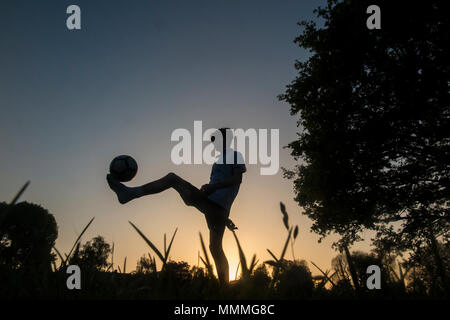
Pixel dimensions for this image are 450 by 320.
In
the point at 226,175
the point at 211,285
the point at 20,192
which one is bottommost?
the point at 211,285

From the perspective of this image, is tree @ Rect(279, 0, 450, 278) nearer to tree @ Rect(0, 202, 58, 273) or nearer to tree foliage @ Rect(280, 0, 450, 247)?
tree foliage @ Rect(280, 0, 450, 247)

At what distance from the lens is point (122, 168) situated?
4.88 m

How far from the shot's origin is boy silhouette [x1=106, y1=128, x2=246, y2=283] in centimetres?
442

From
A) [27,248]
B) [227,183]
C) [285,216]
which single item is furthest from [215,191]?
[285,216]

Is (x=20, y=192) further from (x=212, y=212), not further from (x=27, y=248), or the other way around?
(x=212, y=212)

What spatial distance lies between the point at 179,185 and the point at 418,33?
10396 millimetres

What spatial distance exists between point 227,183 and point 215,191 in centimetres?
30

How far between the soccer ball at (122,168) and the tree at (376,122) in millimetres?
6829

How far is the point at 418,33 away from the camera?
367 inches

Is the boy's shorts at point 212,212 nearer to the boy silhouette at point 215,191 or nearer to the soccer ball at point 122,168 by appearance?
the boy silhouette at point 215,191

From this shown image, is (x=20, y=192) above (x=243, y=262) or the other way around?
above

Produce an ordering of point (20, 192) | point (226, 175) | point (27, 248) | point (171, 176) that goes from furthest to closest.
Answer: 1. point (226, 175)
2. point (171, 176)
3. point (27, 248)
4. point (20, 192)

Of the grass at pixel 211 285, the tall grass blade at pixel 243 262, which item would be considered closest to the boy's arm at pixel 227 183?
the grass at pixel 211 285
